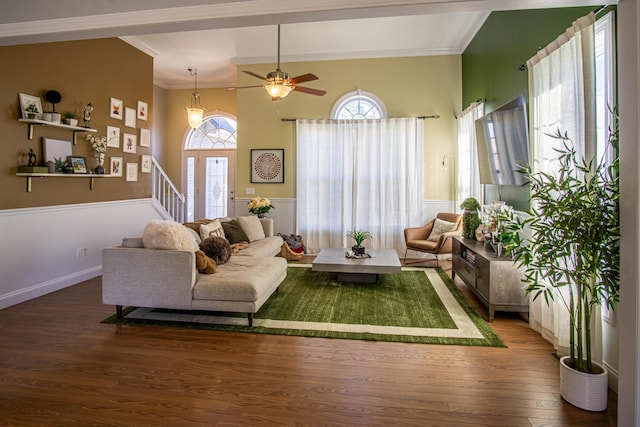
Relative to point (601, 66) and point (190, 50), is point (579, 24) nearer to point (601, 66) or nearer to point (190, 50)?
point (601, 66)

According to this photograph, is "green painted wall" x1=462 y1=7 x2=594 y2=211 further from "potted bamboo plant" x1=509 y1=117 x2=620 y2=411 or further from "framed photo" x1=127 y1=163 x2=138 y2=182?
"framed photo" x1=127 y1=163 x2=138 y2=182

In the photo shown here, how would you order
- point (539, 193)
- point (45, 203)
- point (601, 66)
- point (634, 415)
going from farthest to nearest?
point (45, 203) → point (601, 66) → point (539, 193) → point (634, 415)

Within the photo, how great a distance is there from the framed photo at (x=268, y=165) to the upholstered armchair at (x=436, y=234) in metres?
2.68

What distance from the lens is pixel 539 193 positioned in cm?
215

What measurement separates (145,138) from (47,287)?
2.85 m

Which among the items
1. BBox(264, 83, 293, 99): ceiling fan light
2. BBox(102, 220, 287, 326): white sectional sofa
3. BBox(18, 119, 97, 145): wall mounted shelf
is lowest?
BBox(102, 220, 287, 326): white sectional sofa

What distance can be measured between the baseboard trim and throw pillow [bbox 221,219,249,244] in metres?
1.92

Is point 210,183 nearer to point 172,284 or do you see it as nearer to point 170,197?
point 170,197

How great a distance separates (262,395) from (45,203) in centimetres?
386

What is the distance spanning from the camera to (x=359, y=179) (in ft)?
21.7

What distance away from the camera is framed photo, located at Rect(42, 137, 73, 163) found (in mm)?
4312

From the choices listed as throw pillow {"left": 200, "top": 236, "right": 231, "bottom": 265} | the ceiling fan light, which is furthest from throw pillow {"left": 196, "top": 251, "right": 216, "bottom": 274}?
the ceiling fan light

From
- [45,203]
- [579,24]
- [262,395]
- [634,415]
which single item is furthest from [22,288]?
[579,24]

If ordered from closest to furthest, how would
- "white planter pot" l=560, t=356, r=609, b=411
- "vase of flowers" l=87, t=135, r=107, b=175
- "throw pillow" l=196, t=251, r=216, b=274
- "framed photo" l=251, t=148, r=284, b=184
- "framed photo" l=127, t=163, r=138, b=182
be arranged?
"white planter pot" l=560, t=356, r=609, b=411 → "throw pillow" l=196, t=251, r=216, b=274 → "vase of flowers" l=87, t=135, r=107, b=175 → "framed photo" l=127, t=163, r=138, b=182 → "framed photo" l=251, t=148, r=284, b=184
